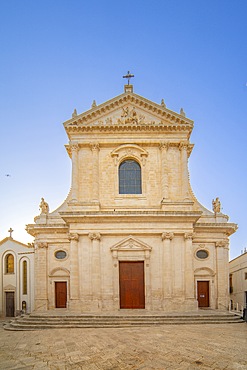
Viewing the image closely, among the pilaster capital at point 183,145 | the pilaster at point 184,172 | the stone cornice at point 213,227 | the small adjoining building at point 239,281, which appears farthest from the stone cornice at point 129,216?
the small adjoining building at point 239,281

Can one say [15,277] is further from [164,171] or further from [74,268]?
[164,171]

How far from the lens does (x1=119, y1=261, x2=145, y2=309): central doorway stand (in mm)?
26469

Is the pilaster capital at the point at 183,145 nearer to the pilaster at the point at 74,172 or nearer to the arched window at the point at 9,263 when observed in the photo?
the pilaster at the point at 74,172

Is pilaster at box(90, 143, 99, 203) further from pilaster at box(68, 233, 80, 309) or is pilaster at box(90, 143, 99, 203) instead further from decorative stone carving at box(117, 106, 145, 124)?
pilaster at box(68, 233, 80, 309)

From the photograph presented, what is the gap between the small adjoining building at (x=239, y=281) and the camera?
3847 cm

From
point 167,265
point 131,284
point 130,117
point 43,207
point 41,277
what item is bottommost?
point 131,284

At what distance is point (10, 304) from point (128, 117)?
2056 centimetres

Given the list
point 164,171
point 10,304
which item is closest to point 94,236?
point 164,171

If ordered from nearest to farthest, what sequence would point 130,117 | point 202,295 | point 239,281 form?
point 202,295 < point 130,117 < point 239,281

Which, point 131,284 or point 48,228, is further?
point 48,228

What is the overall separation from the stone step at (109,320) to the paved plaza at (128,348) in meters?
1.15

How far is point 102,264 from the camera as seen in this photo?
87.1ft

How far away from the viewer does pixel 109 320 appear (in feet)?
74.2

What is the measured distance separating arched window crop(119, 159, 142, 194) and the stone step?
9.54m
